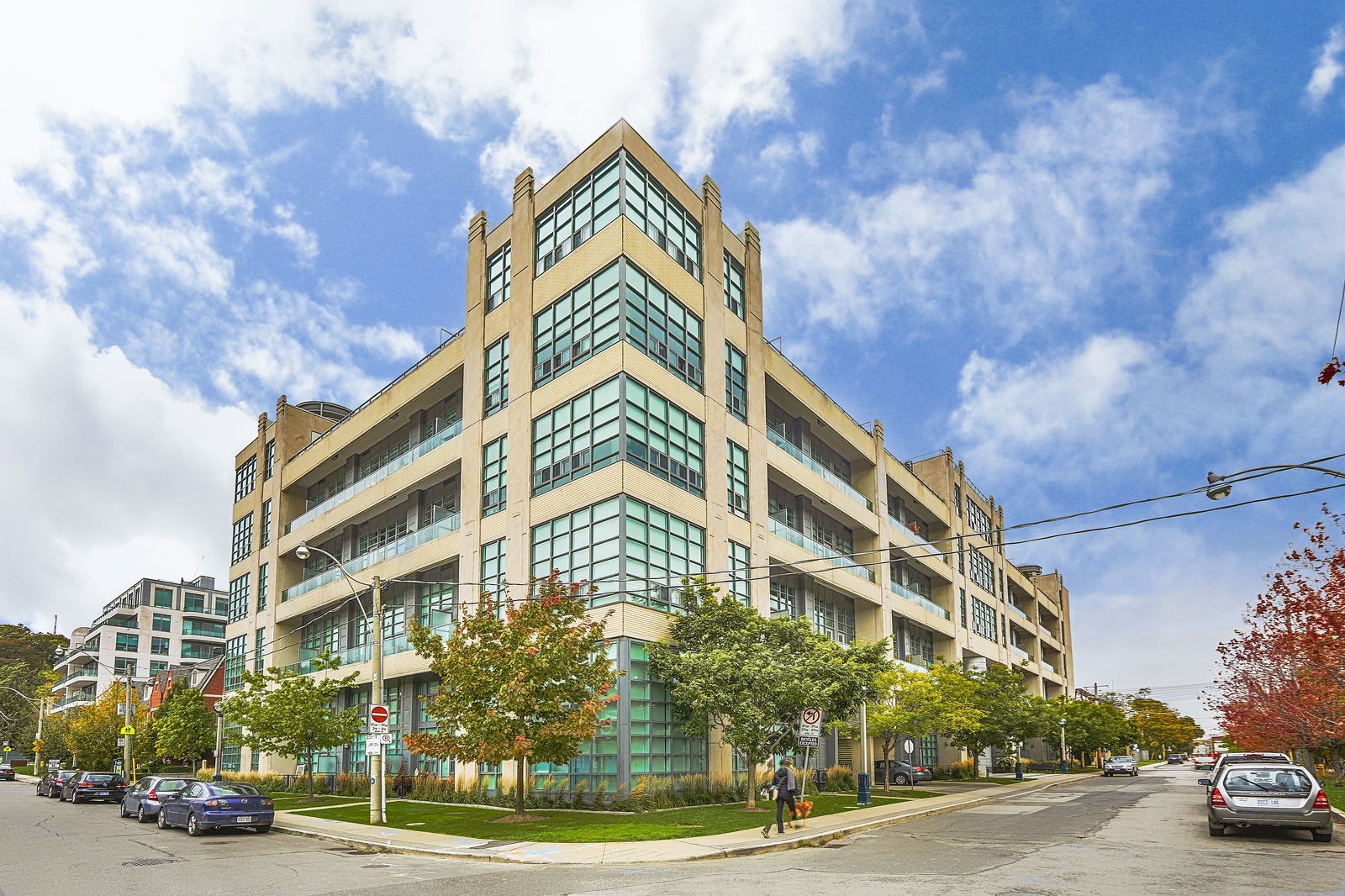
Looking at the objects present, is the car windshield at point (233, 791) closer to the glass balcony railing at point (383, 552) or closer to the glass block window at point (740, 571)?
the glass balcony railing at point (383, 552)

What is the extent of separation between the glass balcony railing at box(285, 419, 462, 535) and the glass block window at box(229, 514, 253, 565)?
584cm

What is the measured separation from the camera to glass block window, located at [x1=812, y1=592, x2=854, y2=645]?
44.8 meters

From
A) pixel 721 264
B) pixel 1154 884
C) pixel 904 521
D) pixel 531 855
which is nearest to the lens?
pixel 1154 884

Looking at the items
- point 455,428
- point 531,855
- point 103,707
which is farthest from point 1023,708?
point 103,707

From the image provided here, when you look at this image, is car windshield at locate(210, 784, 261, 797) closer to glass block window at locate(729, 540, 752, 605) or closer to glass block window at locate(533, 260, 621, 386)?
glass block window at locate(533, 260, 621, 386)

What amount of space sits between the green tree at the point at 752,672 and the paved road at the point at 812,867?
4291 mm

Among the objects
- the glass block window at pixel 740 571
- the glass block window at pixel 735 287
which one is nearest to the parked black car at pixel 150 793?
the glass block window at pixel 740 571

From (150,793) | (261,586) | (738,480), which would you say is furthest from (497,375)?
(261,586)

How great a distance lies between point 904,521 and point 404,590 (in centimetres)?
3155

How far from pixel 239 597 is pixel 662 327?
37071 mm

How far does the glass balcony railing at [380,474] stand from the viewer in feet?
130

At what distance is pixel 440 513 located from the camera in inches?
1553

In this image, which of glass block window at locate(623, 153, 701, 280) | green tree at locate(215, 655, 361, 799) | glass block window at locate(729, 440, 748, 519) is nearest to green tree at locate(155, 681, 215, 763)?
green tree at locate(215, 655, 361, 799)

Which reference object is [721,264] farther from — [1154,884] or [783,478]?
[1154,884]
